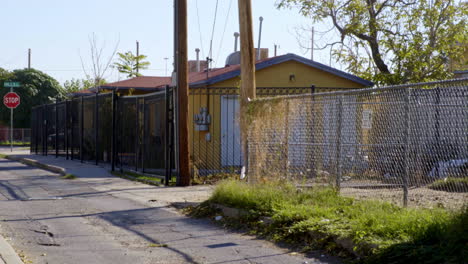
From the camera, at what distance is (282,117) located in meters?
11.1

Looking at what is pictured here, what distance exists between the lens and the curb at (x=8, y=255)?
7.00 meters

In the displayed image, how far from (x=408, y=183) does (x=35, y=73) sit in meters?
54.2

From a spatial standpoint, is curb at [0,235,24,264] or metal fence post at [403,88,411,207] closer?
curb at [0,235,24,264]

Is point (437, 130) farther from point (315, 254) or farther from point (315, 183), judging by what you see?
point (315, 183)

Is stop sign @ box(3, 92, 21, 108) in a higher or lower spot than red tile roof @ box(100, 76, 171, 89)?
lower

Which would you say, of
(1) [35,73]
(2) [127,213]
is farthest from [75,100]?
(1) [35,73]

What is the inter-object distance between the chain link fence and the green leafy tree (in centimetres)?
4524

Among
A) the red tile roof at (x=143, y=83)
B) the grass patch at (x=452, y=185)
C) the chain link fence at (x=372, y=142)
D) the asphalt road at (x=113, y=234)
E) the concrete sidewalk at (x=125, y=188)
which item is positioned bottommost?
the asphalt road at (x=113, y=234)

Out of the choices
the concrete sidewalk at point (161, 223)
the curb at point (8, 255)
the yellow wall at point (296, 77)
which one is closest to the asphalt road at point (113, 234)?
the concrete sidewalk at point (161, 223)

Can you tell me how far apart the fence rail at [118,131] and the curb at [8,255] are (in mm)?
7610

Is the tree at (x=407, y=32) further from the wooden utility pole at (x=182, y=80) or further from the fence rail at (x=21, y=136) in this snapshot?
the fence rail at (x=21, y=136)

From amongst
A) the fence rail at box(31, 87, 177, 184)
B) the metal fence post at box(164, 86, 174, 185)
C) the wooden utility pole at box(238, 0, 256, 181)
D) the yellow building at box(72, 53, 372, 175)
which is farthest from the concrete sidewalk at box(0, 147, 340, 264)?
the yellow building at box(72, 53, 372, 175)

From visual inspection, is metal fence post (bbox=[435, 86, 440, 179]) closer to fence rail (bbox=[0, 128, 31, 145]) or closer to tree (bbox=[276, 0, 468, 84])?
tree (bbox=[276, 0, 468, 84])

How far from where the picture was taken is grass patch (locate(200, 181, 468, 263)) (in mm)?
6559
